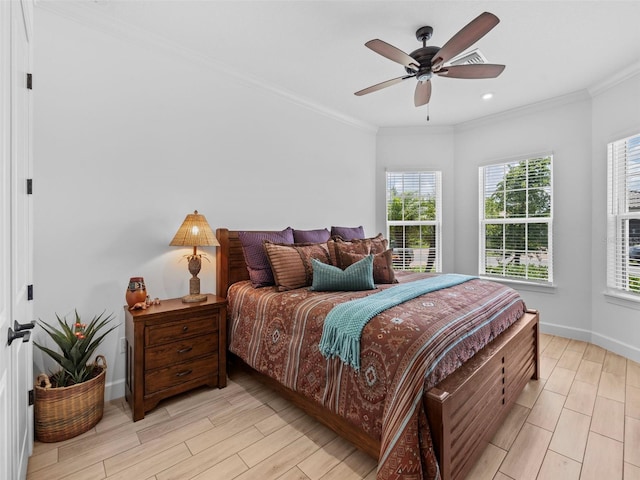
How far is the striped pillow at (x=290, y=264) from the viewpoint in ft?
8.06

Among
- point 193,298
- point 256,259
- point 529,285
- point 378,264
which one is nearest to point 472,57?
point 378,264

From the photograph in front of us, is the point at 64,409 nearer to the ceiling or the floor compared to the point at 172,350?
nearer to the floor

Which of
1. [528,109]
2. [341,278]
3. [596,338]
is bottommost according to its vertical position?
[596,338]

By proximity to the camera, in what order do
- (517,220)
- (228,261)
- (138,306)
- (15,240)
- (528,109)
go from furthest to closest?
(517,220) → (528,109) → (228,261) → (138,306) → (15,240)

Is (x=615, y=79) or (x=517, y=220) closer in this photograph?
(x=615, y=79)

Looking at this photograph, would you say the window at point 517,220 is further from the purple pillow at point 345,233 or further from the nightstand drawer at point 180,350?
the nightstand drawer at point 180,350

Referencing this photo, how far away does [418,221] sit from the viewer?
456cm

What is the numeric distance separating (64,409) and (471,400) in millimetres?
2299

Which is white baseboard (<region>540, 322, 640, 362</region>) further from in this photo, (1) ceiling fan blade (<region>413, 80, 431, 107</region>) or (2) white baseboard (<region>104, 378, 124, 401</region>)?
(2) white baseboard (<region>104, 378, 124, 401</region>)

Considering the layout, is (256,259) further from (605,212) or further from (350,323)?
(605,212)

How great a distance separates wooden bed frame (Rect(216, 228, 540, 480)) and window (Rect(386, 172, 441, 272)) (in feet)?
6.89

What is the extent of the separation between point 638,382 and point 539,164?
8.08 ft

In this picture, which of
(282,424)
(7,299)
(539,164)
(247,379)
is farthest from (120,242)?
(539,164)

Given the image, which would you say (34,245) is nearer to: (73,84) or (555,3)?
(73,84)
